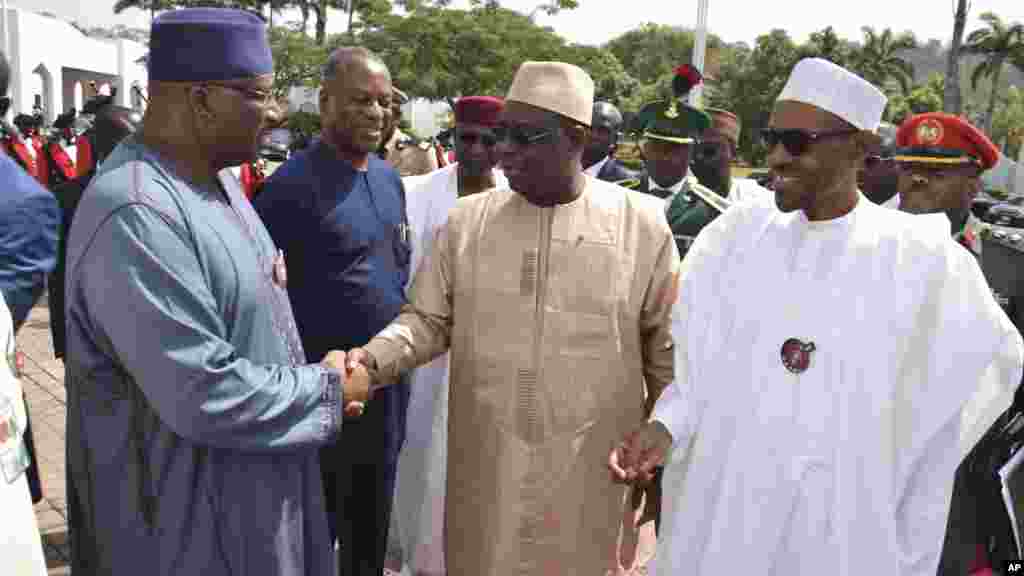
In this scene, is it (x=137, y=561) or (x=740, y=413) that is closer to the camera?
(x=137, y=561)

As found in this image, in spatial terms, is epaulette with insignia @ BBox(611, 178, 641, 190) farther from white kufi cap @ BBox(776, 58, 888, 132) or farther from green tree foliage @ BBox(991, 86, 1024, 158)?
green tree foliage @ BBox(991, 86, 1024, 158)

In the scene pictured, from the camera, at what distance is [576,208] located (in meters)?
3.17

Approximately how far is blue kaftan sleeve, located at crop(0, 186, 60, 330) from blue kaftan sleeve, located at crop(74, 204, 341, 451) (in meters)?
0.94

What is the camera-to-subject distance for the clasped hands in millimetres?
2771

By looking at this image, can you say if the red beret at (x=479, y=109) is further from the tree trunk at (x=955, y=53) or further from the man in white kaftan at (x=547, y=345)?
the tree trunk at (x=955, y=53)

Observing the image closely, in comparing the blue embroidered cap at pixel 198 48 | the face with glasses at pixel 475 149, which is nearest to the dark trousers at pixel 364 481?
the face with glasses at pixel 475 149

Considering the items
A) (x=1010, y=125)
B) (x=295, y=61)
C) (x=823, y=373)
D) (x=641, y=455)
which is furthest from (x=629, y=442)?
Answer: (x=1010, y=125)

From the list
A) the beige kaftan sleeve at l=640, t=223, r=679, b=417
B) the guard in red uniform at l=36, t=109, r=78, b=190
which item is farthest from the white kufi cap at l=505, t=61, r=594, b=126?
the guard in red uniform at l=36, t=109, r=78, b=190

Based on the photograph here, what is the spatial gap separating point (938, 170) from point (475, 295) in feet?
8.00

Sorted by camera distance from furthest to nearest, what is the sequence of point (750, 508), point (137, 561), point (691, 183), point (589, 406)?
point (691, 183), point (589, 406), point (750, 508), point (137, 561)

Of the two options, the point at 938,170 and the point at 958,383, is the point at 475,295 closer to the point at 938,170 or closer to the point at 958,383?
the point at 958,383

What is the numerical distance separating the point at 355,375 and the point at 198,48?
1.12 m

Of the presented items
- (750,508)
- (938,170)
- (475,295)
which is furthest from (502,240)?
(938,170)

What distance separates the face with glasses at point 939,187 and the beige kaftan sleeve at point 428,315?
7.61 ft
